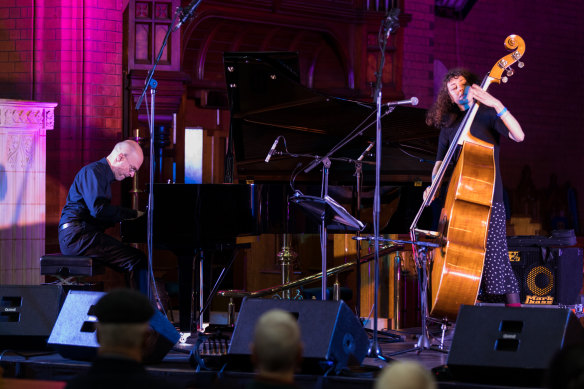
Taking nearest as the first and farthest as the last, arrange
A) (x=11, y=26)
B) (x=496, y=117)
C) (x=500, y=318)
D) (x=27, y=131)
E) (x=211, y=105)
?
(x=500, y=318)
(x=496, y=117)
(x=27, y=131)
(x=11, y=26)
(x=211, y=105)

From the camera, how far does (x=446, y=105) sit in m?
4.44

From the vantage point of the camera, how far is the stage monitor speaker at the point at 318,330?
3631 mm

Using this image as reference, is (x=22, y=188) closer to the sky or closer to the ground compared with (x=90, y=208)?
closer to the sky

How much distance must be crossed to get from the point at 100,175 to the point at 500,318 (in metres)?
2.86

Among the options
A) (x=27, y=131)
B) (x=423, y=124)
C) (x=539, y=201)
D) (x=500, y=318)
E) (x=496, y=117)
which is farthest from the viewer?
(x=539, y=201)

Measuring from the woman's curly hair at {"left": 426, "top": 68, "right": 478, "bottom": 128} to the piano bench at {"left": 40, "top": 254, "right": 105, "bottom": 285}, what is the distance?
2.34 metres

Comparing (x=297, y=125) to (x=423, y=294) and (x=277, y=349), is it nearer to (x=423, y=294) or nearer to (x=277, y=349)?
(x=423, y=294)

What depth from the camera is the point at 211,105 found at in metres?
7.82

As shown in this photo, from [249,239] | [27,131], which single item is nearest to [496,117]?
[249,239]

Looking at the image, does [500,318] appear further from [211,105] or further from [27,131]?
[211,105]

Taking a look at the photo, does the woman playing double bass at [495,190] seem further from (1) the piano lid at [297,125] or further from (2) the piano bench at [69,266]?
(2) the piano bench at [69,266]

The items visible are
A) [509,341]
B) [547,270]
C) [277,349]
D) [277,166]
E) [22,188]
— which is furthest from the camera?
[22,188]

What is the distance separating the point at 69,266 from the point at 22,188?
1.30 m

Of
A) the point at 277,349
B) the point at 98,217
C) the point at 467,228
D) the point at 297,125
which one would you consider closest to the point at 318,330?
the point at 467,228
